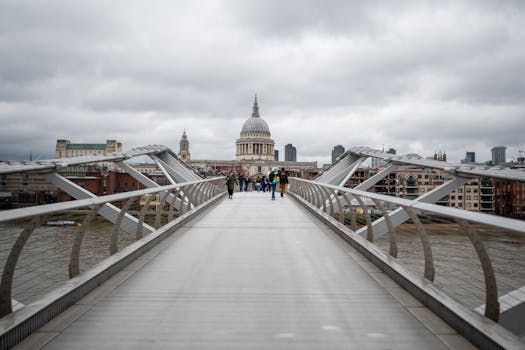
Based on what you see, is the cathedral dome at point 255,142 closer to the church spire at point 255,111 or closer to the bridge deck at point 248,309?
the church spire at point 255,111

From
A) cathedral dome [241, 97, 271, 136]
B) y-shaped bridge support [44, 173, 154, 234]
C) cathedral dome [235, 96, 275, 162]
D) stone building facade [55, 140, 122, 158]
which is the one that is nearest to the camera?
y-shaped bridge support [44, 173, 154, 234]

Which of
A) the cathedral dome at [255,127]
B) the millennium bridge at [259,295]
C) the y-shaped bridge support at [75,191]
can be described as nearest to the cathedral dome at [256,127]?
the cathedral dome at [255,127]

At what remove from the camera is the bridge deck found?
3.22 meters

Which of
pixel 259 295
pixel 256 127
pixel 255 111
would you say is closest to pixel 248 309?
pixel 259 295

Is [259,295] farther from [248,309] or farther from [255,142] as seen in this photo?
[255,142]

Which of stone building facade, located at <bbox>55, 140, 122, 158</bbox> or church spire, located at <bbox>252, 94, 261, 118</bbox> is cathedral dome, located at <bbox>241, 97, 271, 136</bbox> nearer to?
church spire, located at <bbox>252, 94, 261, 118</bbox>

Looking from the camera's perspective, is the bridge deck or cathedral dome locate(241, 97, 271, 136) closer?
the bridge deck

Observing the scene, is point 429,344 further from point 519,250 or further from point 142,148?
point 142,148

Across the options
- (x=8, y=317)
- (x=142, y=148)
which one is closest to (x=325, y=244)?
(x=8, y=317)

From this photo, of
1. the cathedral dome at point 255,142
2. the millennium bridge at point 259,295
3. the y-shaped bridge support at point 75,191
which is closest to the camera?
the millennium bridge at point 259,295

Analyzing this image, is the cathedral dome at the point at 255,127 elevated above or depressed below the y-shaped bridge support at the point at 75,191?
above

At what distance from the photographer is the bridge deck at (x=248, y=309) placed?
10.6ft

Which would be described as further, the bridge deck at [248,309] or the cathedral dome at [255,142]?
the cathedral dome at [255,142]

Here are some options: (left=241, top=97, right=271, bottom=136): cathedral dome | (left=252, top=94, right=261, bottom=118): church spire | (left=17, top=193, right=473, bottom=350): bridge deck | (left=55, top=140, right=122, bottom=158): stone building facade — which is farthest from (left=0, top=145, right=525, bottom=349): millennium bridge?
(left=55, top=140, right=122, bottom=158): stone building facade
